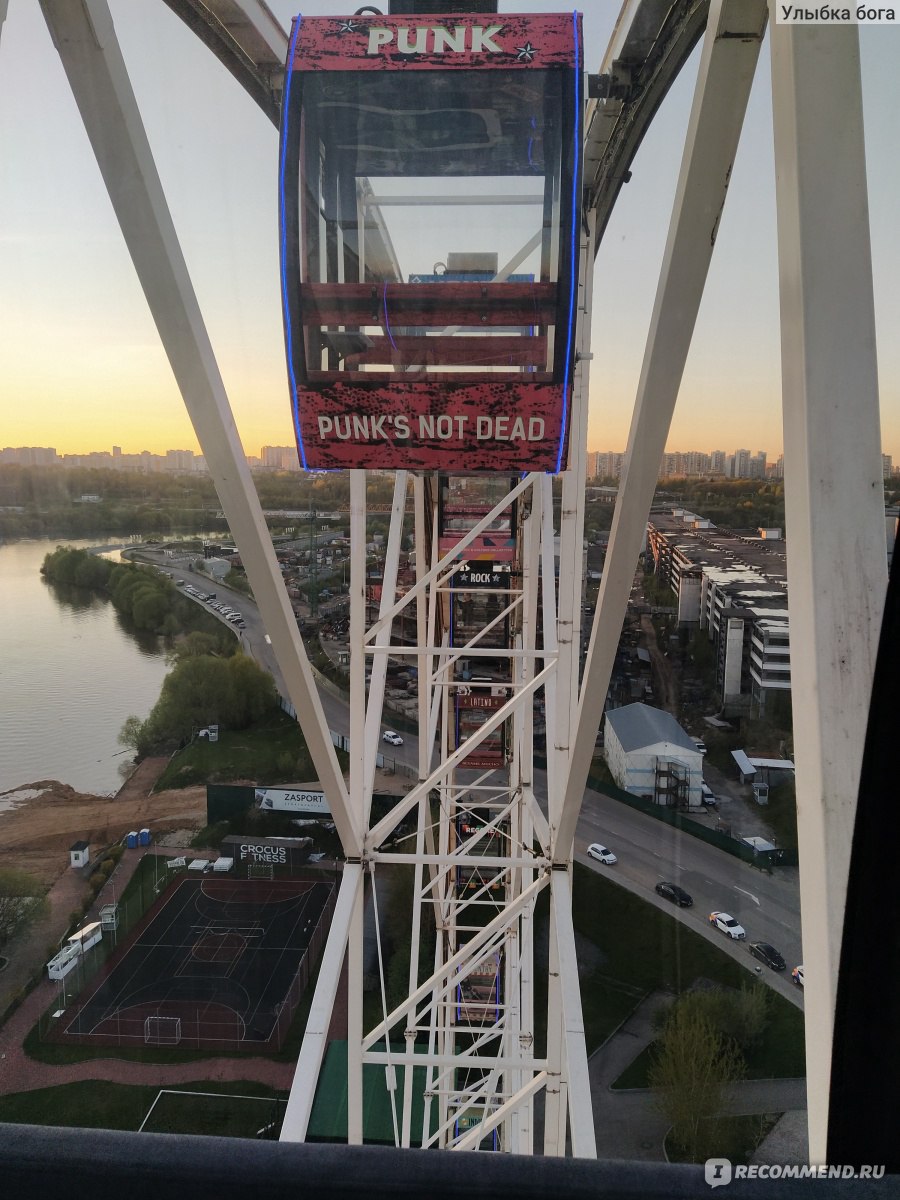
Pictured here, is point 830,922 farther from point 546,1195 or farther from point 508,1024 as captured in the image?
point 508,1024

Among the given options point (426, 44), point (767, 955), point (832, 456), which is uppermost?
point (426, 44)

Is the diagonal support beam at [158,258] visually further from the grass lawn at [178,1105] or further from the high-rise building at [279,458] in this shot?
the grass lawn at [178,1105]

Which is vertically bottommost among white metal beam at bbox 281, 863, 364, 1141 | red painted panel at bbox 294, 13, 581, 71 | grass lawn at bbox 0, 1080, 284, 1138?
grass lawn at bbox 0, 1080, 284, 1138

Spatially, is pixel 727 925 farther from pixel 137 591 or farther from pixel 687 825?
pixel 137 591

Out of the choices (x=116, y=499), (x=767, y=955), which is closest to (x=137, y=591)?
(x=116, y=499)

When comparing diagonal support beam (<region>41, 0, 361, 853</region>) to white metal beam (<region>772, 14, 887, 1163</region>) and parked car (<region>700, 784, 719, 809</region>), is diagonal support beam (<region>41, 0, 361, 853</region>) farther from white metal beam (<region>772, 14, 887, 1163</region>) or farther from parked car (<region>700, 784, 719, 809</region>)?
parked car (<region>700, 784, 719, 809</region>)

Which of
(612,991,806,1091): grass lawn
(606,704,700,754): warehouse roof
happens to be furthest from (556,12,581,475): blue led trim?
(612,991,806,1091): grass lawn

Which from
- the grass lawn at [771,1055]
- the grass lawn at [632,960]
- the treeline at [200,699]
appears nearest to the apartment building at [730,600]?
the grass lawn at [771,1055]
